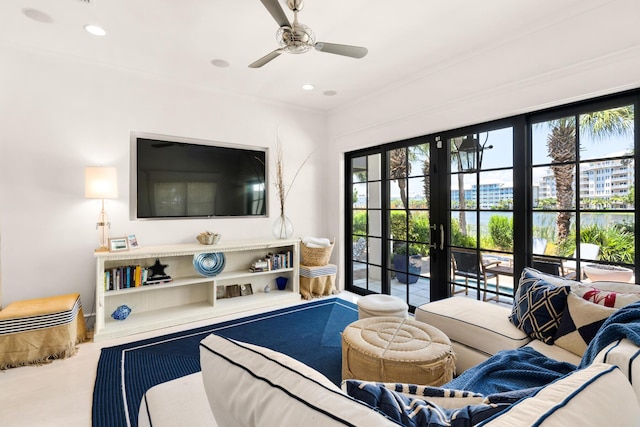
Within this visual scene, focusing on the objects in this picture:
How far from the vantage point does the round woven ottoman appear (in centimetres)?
169

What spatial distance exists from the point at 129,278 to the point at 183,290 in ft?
2.17

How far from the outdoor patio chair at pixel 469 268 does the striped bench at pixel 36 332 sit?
352 centimetres

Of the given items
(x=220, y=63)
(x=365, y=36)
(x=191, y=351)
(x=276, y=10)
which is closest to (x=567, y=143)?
(x=365, y=36)

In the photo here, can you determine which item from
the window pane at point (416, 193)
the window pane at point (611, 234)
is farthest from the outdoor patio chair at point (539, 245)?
the window pane at point (416, 193)

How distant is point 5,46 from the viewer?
9.49 ft

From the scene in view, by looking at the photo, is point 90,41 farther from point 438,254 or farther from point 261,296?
point 438,254

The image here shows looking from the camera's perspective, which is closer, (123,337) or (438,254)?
(123,337)

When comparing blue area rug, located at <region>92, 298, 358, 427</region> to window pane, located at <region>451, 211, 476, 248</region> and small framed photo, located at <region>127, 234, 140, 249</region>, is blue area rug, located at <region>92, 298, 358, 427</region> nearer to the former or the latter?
small framed photo, located at <region>127, 234, 140, 249</region>

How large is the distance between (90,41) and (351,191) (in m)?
3.34

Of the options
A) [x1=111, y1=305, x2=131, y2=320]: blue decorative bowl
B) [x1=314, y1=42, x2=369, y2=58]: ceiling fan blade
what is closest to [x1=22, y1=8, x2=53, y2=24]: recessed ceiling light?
[x1=314, y1=42, x2=369, y2=58]: ceiling fan blade

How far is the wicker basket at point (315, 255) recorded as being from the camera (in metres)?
4.26

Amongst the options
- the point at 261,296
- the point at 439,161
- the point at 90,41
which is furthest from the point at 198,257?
the point at 439,161

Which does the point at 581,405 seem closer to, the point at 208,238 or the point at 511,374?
the point at 511,374

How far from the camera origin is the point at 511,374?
1.43m
